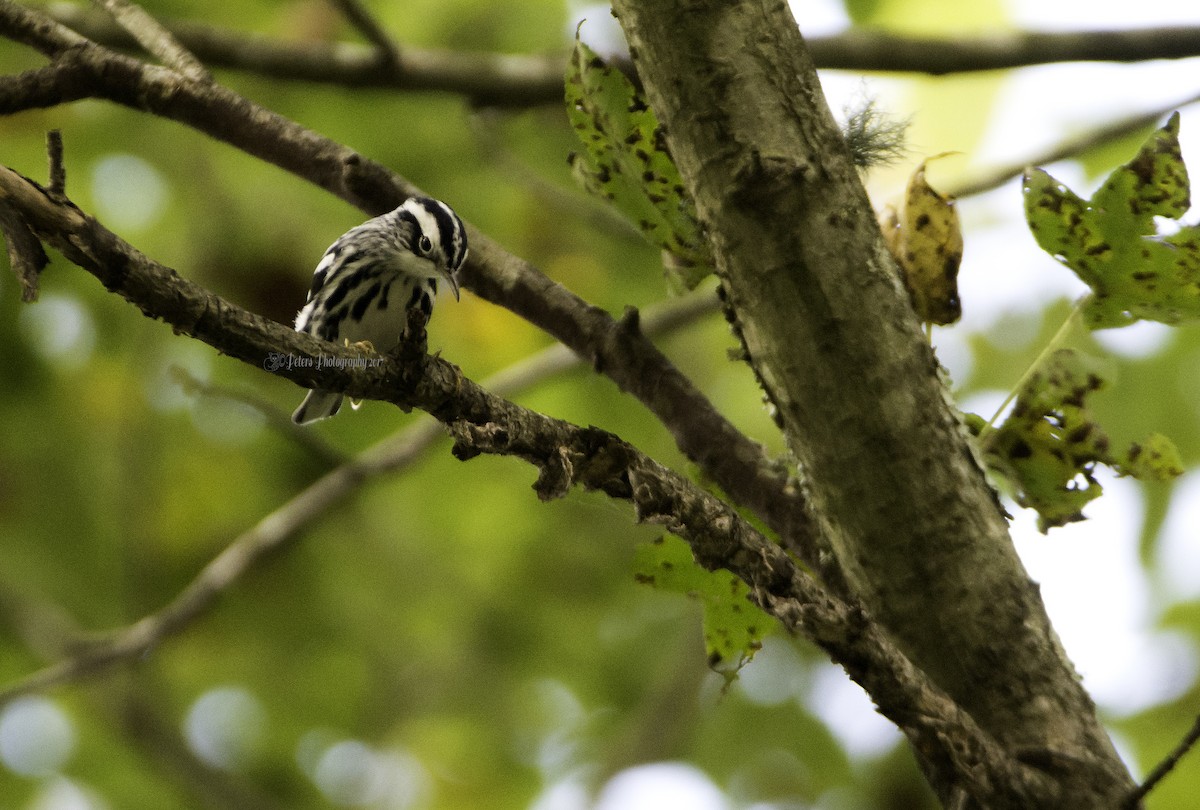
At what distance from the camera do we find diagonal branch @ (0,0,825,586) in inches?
96.7

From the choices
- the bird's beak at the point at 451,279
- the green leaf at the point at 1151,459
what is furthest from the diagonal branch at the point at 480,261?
the bird's beak at the point at 451,279

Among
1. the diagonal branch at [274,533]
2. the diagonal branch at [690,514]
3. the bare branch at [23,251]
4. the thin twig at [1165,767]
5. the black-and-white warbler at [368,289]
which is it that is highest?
the black-and-white warbler at [368,289]

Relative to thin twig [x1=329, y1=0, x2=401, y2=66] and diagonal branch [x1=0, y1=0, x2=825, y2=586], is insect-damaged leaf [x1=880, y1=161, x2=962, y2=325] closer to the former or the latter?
diagonal branch [x1=0, y1=0, x2=825, y2=586]

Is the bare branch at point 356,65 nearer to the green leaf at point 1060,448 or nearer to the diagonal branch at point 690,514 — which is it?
the green leaf at point 1060,448

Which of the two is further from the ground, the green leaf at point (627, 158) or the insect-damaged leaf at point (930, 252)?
the green leaf at point (627, 158)

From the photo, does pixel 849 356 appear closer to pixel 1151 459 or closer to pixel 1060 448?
pixel 1060 448

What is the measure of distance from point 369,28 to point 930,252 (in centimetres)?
206

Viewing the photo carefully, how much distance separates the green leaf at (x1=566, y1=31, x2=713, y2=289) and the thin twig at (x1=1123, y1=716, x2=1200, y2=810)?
122 centimetres

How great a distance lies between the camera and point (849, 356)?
6.82 feet

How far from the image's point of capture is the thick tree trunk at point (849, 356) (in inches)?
81.3

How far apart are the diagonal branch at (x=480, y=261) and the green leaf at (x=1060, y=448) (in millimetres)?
422

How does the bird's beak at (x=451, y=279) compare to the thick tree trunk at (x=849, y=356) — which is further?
the bird's beak at (x=451, y=279)

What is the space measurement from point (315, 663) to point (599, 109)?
171 inches

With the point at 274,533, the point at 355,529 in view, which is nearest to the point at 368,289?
the point at 274,533
